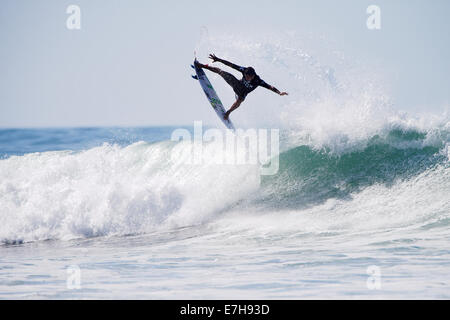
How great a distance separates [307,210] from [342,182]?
3.98 ft

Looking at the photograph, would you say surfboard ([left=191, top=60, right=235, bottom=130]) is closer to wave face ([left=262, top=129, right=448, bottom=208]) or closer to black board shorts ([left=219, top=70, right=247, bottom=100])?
black board shorts ([left=219, top=70, right=247, bottom=100])

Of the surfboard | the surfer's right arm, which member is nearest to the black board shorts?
the surfer's right arm

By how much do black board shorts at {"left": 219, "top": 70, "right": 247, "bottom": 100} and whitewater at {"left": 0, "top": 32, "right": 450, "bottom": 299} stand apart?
1107 millimetres

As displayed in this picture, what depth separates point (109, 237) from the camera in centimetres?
1070

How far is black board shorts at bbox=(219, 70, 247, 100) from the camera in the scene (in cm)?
1041

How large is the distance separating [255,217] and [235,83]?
8.25 feet

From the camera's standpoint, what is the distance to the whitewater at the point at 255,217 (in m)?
6.57

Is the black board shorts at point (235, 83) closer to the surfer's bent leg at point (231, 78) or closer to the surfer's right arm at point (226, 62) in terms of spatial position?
the surfer's bent leg at point (231, 78)

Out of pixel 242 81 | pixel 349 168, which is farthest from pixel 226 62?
pixel 349 168

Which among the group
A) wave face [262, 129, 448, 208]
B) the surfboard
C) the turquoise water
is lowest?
the turquoise water

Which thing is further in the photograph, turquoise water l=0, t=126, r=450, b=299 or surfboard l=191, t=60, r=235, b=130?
surfboard l=191, t=60, r=235, b=130

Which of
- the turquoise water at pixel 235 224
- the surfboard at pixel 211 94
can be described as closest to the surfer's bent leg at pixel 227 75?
the surfboard at pixel 211 94
